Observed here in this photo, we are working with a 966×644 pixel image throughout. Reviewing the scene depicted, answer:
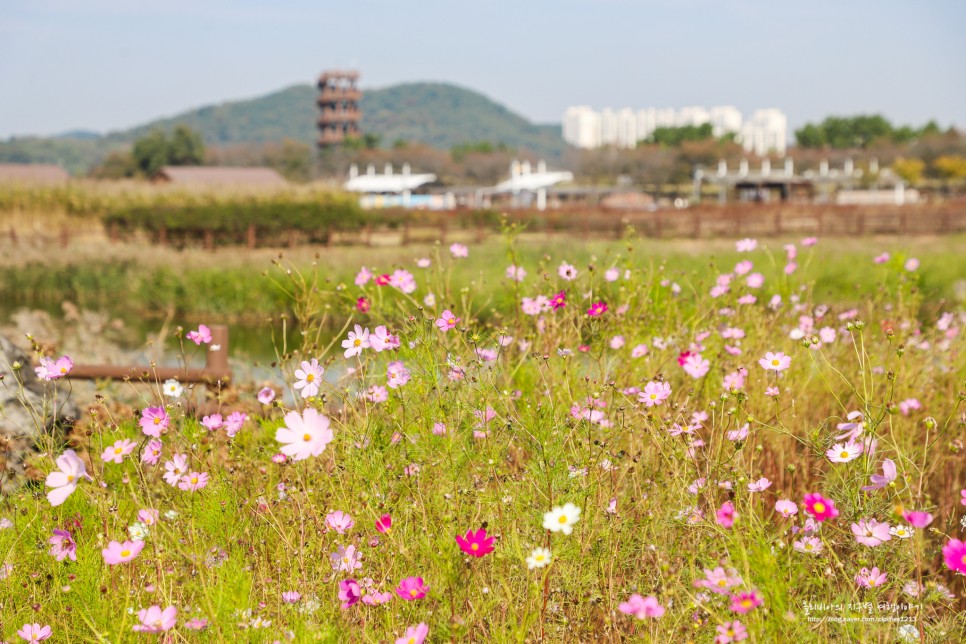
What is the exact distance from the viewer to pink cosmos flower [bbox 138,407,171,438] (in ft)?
7.38

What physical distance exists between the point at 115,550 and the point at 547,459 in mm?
913

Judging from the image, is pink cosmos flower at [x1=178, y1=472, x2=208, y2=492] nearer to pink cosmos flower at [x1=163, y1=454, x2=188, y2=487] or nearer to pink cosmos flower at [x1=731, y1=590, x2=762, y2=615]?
pink cosmos flower at [x1=163, y1=454, x2=188, y2=487]

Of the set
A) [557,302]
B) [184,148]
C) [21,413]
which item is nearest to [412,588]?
[557,302]

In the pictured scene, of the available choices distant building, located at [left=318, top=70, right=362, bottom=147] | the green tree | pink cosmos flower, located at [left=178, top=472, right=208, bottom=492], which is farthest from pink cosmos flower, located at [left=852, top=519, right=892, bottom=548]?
distant building, located at [left=318, top=70, right=362, bottom=147]

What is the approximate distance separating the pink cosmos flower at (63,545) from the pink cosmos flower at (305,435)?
2.34 ft

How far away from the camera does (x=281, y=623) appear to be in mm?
2133

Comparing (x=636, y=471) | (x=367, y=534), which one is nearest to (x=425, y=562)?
(x=367, y=534)

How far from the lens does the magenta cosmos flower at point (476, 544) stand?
1.79m

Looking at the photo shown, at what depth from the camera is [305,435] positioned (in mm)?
1916

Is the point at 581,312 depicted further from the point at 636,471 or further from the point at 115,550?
the point at 115,550

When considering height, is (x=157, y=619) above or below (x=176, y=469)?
below

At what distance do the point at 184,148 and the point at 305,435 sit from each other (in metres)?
74.9

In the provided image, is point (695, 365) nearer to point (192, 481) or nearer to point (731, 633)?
point (731, 633)

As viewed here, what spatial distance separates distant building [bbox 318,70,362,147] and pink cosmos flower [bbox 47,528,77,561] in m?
121
